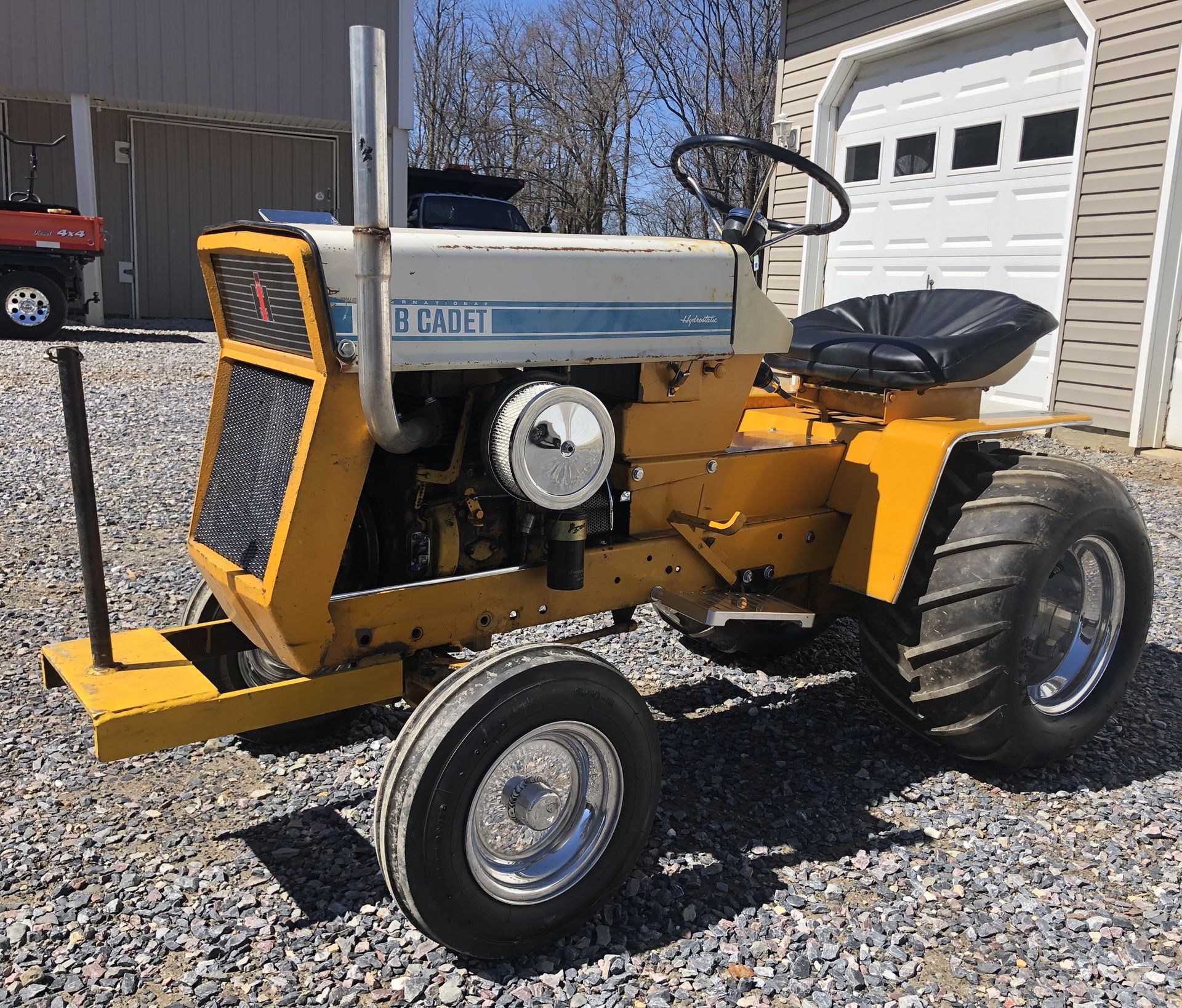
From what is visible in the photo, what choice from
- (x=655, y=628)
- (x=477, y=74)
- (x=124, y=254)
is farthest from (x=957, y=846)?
(x=477, y=74)

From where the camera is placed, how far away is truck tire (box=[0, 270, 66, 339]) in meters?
10.9

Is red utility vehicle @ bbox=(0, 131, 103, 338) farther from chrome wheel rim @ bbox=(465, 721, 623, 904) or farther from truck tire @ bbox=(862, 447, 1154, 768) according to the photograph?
chrome wheel rim @ bbox=(465, 721, 623, 904)

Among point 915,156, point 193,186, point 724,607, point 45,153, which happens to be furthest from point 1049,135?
point 45,153

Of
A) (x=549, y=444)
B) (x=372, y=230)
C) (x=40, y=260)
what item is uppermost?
(x=40, y=260)

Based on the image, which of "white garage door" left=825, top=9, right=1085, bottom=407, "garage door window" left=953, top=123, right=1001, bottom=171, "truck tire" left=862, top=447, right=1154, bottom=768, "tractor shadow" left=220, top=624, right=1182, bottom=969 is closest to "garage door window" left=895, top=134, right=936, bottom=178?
"white garage door" left=825, top=9, right=1085, bottom=407

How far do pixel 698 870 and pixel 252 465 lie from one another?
1.45 metres

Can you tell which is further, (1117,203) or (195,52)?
(195,52)

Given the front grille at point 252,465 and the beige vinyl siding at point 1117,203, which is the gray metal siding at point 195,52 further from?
the front grille at point 252,465

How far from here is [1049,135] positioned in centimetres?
748

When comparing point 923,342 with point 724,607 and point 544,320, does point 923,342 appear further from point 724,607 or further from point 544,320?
point 544,320

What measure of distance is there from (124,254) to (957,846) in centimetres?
1507

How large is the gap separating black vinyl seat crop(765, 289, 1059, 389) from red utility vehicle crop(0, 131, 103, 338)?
386 inches

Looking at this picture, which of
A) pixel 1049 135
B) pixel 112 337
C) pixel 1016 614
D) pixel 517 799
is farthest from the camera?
pixel 112 337

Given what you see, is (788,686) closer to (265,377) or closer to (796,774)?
(796,774)
